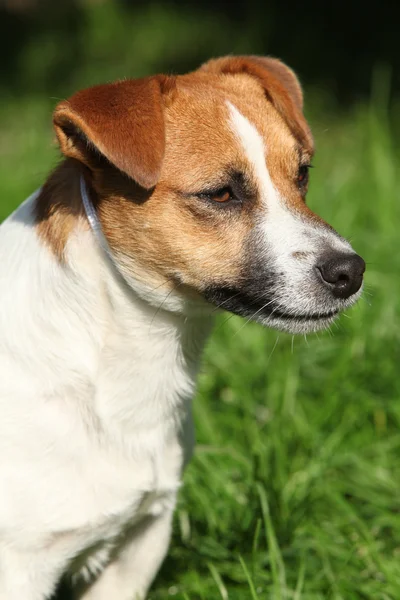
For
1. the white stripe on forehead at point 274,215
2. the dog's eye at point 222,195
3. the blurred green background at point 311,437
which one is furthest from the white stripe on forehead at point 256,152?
the blurred green background at point 311,437

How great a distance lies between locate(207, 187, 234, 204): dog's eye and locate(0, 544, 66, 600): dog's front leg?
1.32 meters

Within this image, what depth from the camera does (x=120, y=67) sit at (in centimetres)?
1049

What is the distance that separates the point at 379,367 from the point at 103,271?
85.9 inches

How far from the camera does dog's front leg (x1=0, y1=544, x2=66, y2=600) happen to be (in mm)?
2996

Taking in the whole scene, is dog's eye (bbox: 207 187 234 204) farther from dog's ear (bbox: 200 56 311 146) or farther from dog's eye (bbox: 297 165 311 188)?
dog's ear (bbox: 200 56 311 146)

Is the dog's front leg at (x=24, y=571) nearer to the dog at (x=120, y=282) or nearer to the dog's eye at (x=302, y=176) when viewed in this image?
the dog at (x=120, y=282)

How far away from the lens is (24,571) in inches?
119

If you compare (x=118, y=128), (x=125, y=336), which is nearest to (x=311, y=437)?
(x=125, y=336)

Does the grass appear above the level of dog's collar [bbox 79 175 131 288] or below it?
below

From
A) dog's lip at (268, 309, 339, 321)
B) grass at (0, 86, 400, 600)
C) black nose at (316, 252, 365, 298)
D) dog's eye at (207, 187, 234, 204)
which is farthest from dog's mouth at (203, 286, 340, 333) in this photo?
grass at (0, 86, 400, 600)

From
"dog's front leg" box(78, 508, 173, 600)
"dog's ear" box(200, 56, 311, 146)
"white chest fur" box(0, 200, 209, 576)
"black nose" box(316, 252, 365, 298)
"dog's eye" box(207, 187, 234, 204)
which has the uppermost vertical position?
"dog's ear" box(200, 56, 311, 146)

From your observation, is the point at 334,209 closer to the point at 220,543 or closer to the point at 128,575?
the point at 220,543

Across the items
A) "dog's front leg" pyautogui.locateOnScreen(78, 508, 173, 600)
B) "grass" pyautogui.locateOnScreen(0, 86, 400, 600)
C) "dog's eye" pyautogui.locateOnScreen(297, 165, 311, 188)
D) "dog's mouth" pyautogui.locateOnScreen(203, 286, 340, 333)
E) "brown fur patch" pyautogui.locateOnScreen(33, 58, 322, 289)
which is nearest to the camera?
"brown fur patch" pyautogui.locateOnScreen(33, 58, 322, 289)

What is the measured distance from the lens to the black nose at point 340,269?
116 inches
